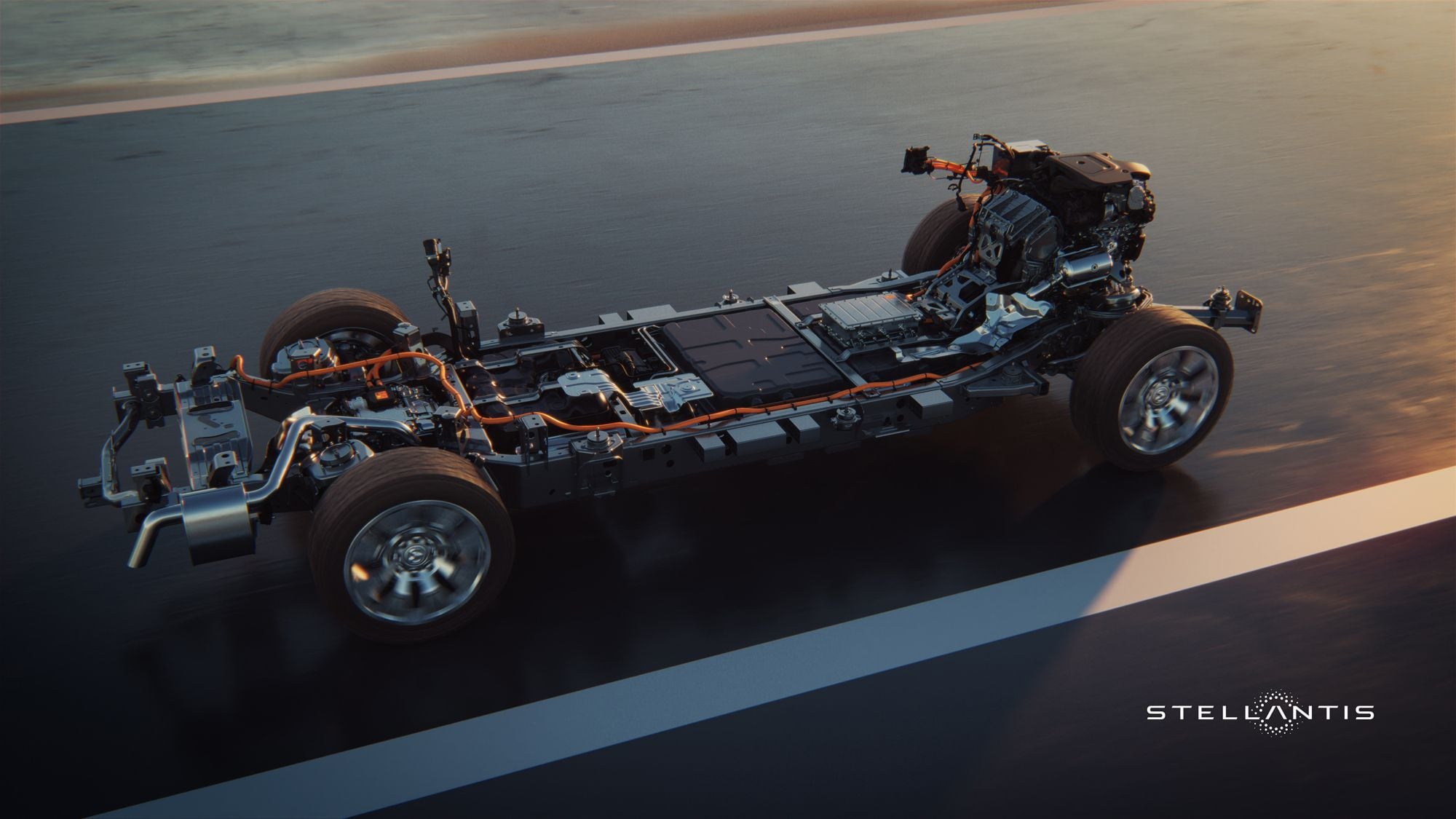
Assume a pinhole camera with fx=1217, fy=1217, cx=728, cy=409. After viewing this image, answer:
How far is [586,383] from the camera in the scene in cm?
546

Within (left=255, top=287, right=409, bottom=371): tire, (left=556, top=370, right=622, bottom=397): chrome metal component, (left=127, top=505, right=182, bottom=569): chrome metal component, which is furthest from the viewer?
(left=255, top=287, right=409, bottom=371): tire

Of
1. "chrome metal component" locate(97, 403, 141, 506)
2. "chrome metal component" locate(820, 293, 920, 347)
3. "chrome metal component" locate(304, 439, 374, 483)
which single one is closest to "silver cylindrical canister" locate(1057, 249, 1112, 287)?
"chrome metal component" locate(820, 293, 920, 347)

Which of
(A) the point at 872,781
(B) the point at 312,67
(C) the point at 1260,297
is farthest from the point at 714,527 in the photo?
(B) the point at 312,67

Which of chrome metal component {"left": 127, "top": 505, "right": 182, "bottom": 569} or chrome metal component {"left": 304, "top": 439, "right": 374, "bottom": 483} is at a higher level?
chrome metal component {"left": 304, "top": 439, "right": 374, "bottom": 483}

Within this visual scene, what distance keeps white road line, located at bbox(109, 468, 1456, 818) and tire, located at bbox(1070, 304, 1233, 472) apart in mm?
501

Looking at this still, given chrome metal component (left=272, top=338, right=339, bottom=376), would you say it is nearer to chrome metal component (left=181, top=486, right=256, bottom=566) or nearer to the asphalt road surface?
the asphalt road surface

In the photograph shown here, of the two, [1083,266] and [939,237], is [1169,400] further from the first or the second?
[939,237]

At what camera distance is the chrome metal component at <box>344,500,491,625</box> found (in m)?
4.57

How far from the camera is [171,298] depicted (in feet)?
26.2

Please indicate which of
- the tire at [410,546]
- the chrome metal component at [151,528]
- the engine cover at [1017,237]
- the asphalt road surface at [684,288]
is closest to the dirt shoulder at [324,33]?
the asphalt road surface at [684,288]

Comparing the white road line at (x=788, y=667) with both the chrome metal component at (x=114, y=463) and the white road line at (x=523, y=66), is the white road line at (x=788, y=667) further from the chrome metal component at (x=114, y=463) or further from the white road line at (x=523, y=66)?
the white road line at (x=523, y=66)

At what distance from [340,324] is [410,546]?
5.45ft

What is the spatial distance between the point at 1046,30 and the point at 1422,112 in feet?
13.2

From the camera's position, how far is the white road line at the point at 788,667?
430cm
